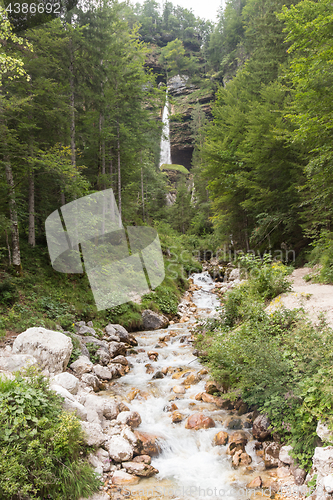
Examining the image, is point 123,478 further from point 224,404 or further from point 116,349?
point 116,349

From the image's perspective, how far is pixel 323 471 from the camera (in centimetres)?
368

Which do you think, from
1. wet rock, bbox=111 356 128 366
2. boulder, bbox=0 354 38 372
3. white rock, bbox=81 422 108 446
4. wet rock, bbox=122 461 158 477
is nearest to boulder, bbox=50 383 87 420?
white rock, bbox=81 422 108 446

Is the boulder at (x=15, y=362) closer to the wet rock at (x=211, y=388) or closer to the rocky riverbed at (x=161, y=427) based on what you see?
the rocky riverbed at (x=161, y=427)

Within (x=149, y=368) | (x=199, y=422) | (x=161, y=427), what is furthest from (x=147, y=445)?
(x=149, y=368)

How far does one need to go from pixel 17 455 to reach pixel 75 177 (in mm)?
9192

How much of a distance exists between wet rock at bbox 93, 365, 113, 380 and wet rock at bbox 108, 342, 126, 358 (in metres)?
1.25

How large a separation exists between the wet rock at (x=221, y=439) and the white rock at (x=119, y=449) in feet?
5.27

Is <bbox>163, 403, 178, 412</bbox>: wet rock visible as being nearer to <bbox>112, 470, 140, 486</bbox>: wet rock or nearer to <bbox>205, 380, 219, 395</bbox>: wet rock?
<bbox>205, 380, 219, 395</bbox>: wet rock

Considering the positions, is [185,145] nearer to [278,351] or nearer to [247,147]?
[247,147]

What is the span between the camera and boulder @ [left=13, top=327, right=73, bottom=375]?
247 inches

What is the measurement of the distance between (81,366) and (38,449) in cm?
359

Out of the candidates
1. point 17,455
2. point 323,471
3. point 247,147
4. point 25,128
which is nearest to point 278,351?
point 323,471

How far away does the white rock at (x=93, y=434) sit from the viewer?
4.74 metres

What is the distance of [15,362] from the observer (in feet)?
18.7
